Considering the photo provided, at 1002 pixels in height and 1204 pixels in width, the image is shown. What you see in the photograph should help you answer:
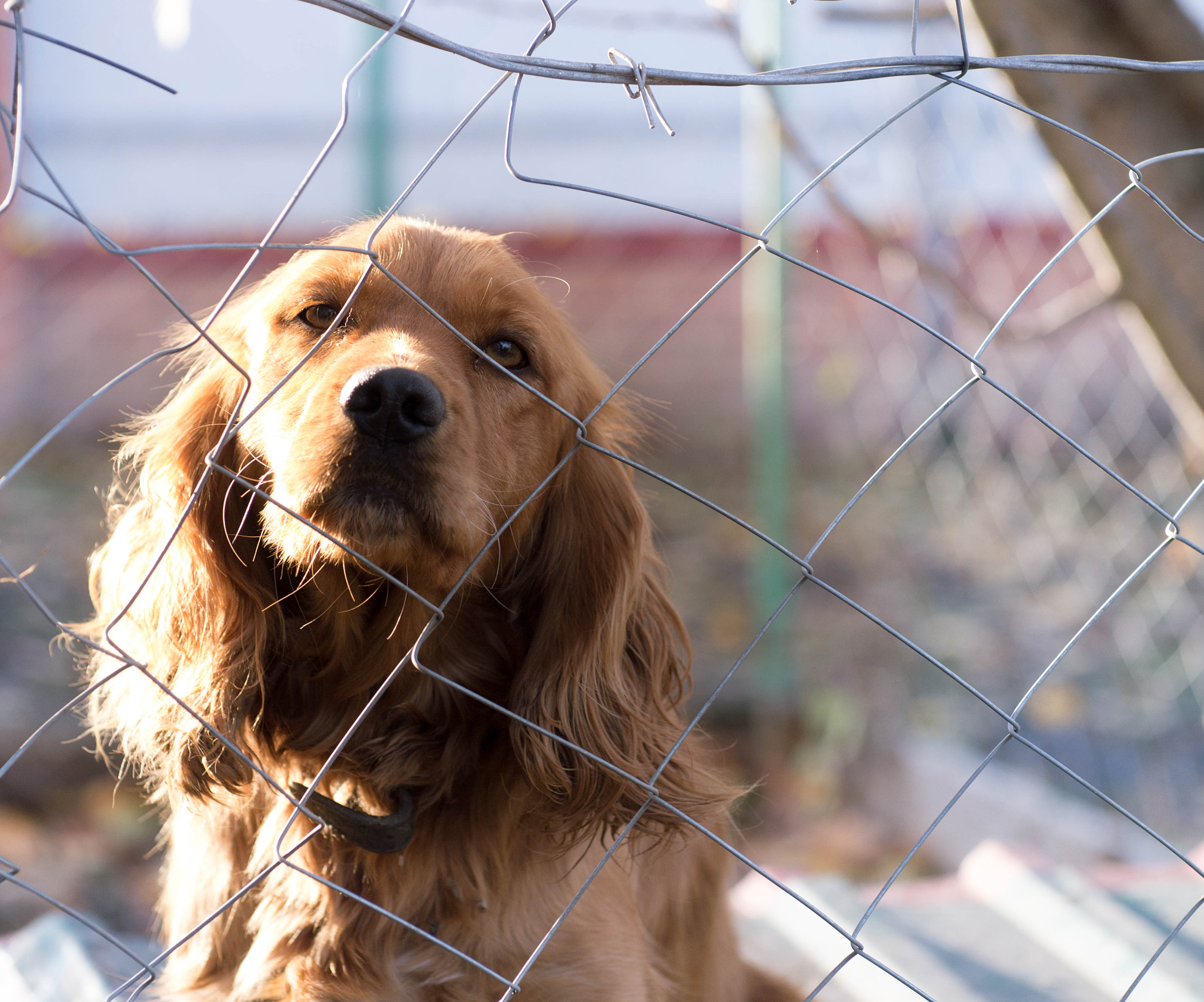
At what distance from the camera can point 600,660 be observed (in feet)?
5.63

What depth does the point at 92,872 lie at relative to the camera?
3260 millimetres

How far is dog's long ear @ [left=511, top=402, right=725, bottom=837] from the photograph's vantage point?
1622 mm

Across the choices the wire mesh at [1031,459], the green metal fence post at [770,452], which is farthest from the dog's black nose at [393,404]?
the green metal fence post at [770,452]

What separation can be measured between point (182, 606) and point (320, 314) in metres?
0.49

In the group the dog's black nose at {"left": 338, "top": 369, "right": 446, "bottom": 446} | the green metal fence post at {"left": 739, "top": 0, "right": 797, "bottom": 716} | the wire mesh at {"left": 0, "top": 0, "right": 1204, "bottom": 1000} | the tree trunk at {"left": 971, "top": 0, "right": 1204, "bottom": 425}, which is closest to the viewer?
the dog's black nose at {"left": 338, "top": 369, "right": 446, "bottom": 446}

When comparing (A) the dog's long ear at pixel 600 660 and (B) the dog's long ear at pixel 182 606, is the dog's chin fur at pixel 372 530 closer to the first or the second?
(B) the dog's long ear at pixel 182 606

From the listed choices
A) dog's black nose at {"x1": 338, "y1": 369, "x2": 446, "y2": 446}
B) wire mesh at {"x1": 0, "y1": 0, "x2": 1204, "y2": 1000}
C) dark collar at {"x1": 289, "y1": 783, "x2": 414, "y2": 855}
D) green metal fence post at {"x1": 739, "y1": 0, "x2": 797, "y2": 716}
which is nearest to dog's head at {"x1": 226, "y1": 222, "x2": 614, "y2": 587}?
dog's black nose at {"x1": 338, "y1": 369, "x2": 446, "y2": 446}

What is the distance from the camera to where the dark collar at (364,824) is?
4.84 ft

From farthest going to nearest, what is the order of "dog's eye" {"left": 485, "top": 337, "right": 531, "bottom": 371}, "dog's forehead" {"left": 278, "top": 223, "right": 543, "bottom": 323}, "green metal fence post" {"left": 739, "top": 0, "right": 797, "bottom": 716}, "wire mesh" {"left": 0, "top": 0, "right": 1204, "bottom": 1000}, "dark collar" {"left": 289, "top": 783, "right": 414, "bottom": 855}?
"green metal fence post" {"left": 739, "top": 0, "right": 797, "bottom": 716} → "wire mesh" {"left": 0, "top": 0, "right": 1204, "bottom": 1000} → "dog's eye" {"left": 485, "top": 337, "right": 531, "bottom": 371} → "dog's forehead" {"left": 278, "top": 223, "right": 543, "bottom": 323} → "dark collar" {"left": 289, "top": 783, "right": 414, "bottom": 855}

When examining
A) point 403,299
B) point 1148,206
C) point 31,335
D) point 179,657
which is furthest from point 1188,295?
point 31,335

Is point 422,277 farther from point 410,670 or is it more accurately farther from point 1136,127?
point 1136,127

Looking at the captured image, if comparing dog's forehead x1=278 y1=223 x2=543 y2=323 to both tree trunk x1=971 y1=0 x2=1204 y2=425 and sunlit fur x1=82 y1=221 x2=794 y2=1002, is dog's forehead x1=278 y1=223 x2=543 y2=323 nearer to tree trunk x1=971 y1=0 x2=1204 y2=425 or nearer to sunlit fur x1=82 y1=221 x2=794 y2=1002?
sunlit fur x1=82 y1=221 x2=794 y2=1002

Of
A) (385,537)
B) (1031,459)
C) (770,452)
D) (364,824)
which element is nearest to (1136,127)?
(385,537)

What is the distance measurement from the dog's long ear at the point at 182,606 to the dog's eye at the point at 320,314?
0.46ft
